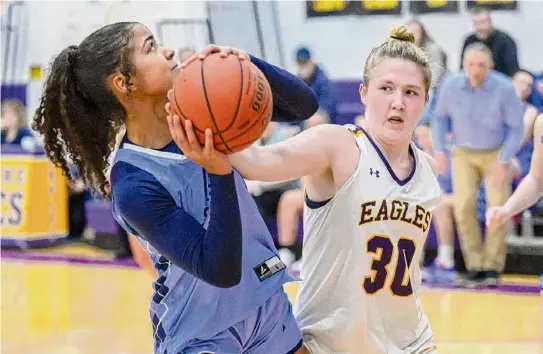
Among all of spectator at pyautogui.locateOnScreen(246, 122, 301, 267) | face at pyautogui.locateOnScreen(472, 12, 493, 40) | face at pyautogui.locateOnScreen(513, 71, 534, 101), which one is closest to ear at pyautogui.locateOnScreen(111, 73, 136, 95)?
spectator at pyautogui.locateOnScreen(246, 122, 301, 267)

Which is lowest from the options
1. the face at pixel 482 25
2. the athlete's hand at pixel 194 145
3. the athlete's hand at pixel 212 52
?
the face at pixel 482 25

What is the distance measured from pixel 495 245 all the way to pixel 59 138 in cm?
578

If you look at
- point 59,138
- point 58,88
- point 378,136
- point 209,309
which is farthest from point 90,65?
point 378,136

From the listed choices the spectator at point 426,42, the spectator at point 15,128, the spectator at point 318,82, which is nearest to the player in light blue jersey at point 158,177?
the spectator at point 426,42

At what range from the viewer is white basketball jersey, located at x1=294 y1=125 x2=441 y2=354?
2793mm

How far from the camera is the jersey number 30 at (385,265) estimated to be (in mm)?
2795

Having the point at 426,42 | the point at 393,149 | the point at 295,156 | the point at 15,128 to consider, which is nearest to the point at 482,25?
the point at 426,42

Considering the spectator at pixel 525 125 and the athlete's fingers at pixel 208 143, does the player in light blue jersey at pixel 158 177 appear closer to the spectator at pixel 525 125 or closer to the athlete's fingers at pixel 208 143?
the athlete's fingers at pixel 208 143

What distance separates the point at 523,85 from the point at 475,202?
124 centimetres

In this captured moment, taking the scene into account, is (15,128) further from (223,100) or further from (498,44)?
(223,100)

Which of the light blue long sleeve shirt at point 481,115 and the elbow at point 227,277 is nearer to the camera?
the elbow at point 227,277

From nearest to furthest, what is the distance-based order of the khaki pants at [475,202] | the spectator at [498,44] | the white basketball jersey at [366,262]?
the white basketball jersey at [366,262] < the khaki pants at [475,202] < the spectator at [498,44]

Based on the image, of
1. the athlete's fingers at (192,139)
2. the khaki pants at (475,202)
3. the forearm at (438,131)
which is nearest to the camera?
the athlete's fingers at (192,139)

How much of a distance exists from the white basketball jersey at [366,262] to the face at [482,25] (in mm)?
5720
